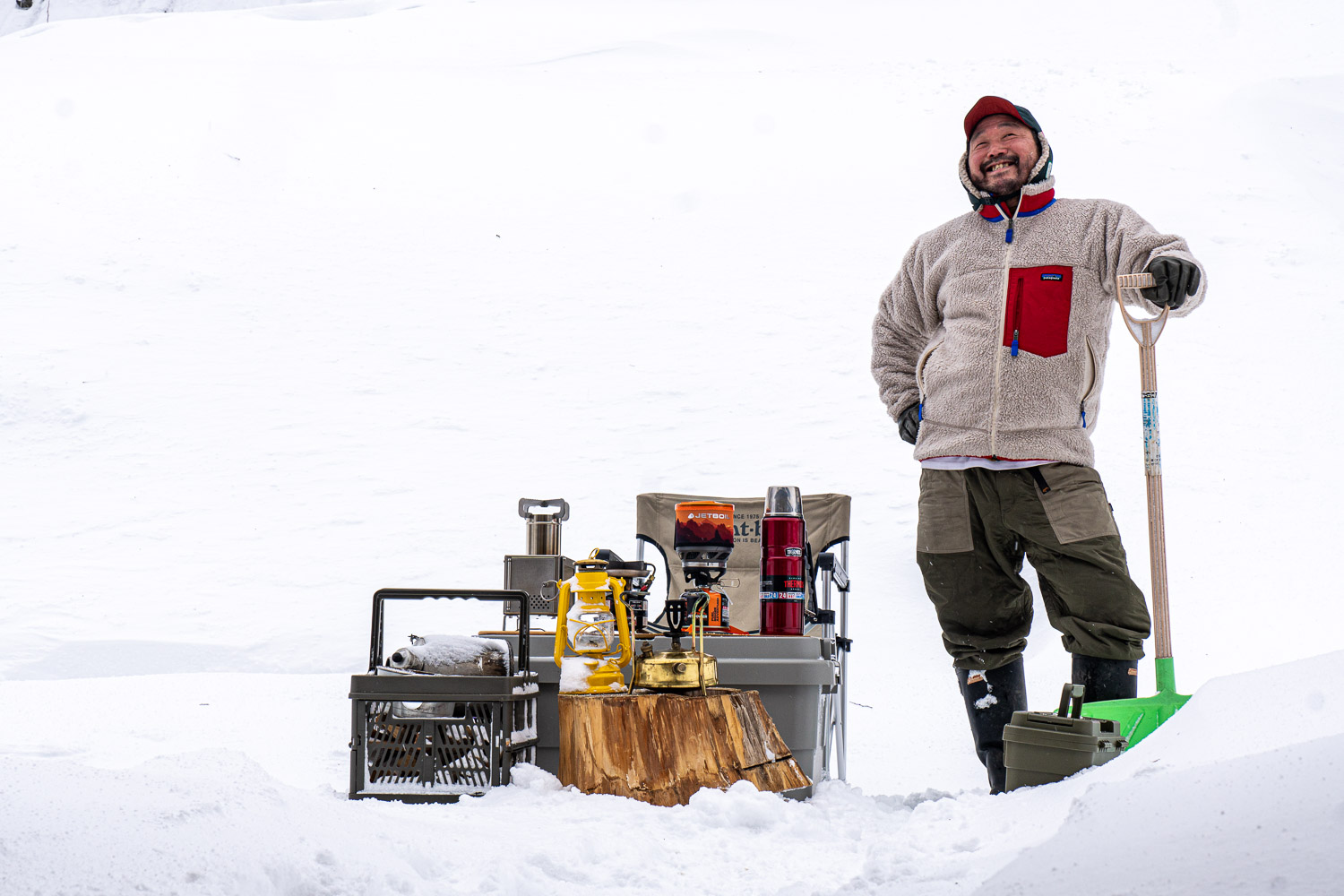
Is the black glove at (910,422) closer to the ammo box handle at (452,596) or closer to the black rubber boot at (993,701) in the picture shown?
the black rubber boot at (993,701)

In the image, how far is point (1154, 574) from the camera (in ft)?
8.14

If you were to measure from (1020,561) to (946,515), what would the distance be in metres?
0.25

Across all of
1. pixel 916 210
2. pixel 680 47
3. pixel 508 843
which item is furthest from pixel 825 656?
pixel 680 47

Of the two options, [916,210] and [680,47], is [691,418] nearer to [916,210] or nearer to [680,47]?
[916,210]

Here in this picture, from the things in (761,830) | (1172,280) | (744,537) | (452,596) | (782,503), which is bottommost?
(761,830)

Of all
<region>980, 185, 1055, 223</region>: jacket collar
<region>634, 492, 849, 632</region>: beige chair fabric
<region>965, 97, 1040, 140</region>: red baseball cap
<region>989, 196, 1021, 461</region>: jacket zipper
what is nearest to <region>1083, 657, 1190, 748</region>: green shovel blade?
<region>989, 196, 1021, 461</region>: jacket zipper

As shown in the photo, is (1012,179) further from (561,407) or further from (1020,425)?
(561,407)

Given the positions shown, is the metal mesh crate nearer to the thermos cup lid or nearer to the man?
the thermos cup lid

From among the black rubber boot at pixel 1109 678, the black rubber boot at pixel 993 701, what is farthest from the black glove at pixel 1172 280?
the black rubber boot at pixel 993 701

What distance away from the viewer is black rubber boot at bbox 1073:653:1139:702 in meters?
2.54

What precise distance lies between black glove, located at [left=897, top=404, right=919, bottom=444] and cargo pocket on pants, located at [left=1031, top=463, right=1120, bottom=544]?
373 mm

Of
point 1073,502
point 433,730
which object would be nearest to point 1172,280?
point 1073,502

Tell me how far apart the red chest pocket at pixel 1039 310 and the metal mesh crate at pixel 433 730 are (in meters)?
1.34

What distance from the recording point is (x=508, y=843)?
1878 millimetres
